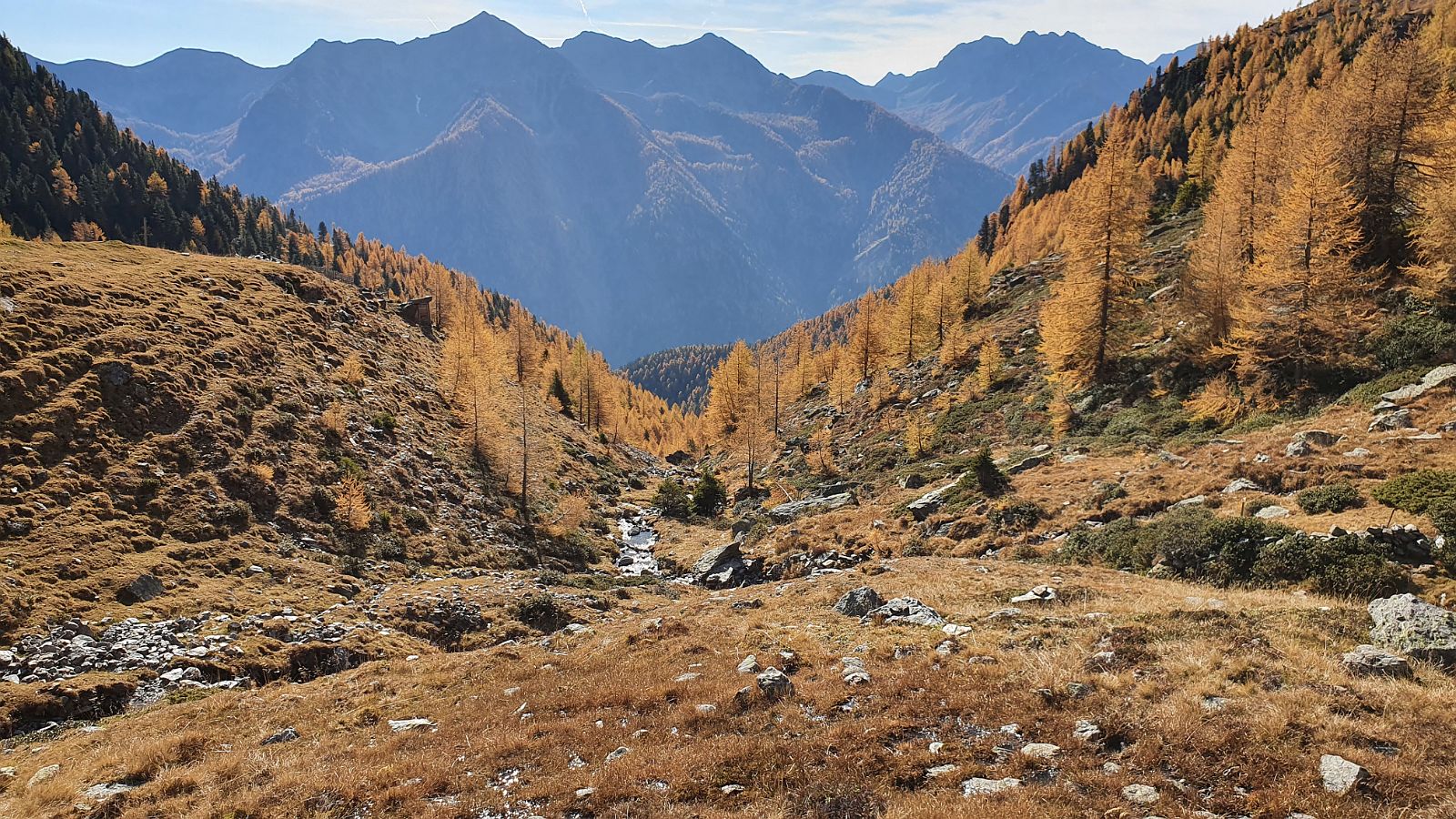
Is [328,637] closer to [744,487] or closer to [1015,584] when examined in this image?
[1015,584]

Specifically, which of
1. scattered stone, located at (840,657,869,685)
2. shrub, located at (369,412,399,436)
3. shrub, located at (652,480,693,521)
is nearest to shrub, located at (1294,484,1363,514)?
scattered stone, located at (840,657,869,685)

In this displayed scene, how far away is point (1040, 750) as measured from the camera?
9289 millimetres

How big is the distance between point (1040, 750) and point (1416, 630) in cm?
780

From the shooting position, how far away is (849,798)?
864 centimetres

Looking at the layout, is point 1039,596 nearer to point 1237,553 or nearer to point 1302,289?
point 1237,553

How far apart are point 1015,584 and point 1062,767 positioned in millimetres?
11393

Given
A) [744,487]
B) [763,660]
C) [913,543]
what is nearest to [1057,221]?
[744,487]

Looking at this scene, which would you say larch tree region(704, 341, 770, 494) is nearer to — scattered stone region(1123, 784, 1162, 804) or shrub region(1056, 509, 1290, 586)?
shrub region(1056, 509, 1290, 586)

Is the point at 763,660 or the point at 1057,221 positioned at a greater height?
the point at 1057,221

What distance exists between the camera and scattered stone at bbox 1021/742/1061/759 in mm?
9117

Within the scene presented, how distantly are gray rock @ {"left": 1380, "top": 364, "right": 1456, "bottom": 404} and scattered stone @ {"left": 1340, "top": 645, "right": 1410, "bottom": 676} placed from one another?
2153 cm

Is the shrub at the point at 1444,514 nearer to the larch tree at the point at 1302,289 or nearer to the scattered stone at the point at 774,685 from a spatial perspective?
the scattered stone at the point at 774,685

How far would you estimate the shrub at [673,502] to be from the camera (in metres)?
57.8

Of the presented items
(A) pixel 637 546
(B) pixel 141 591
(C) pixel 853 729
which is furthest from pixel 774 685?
(A) pixel 637 546
